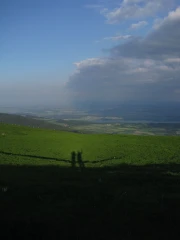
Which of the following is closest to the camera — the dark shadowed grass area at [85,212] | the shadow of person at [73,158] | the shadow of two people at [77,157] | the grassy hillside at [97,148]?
the dark shadowed grass area at [85,212]

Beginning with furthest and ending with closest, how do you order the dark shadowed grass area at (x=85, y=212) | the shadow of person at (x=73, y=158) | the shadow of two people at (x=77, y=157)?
the shadow of two people at (x=77, y=157)
the shadow of person at (x=73, y=158)
the dark shadowed grass area at (x=85, y=212)

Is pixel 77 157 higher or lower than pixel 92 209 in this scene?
lower

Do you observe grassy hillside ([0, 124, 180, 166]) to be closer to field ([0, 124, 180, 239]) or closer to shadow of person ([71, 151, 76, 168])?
shadow of person ([71, 151, 76, 168])

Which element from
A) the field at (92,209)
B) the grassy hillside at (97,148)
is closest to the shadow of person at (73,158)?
the grassy hillside at (97,148)

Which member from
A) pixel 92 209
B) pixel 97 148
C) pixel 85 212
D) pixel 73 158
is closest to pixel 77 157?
pixel 73 158

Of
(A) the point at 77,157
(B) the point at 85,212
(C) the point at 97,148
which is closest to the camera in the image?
(B) the point at 85,212

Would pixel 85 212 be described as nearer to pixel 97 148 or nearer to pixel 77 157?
pixel 77 157

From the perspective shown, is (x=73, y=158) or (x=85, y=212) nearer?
(x=85, y=212)

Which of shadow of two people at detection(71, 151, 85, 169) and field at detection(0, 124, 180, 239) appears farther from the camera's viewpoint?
shadow of two people at detection(71, 151, 85, 169)

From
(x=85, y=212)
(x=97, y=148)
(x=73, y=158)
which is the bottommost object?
(x=73, y=158)

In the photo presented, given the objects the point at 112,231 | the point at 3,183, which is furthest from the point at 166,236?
the point at 3,183

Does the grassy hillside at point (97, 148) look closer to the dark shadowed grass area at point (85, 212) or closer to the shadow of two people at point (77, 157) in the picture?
the shadow of two people at point (77, 157)

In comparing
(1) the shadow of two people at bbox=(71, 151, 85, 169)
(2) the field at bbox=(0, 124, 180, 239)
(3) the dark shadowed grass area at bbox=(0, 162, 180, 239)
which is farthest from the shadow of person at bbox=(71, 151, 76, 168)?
(3) the dark shadowed grass area at bbox=(0, 162, 180, 239)

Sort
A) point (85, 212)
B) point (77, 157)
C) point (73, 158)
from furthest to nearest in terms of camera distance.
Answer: point (77, 157) < point (73, 158) < point (85, 212)
